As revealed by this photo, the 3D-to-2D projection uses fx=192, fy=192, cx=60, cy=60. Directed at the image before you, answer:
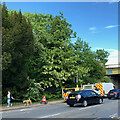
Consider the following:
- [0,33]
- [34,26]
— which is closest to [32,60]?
[34,26]

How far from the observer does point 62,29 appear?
3003 centimetres

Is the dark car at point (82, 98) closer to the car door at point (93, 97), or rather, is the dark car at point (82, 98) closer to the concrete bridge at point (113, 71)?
the car door at point (93, 97)

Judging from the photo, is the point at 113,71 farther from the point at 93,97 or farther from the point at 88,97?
the point at 88,97

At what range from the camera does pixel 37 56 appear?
28109 mm

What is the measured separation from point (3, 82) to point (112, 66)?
36261 mm

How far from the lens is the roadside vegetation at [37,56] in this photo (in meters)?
20.9

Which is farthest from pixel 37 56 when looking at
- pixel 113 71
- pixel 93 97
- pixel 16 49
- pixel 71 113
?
pixel 113 71

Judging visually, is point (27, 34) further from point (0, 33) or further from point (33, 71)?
point (33, 71)

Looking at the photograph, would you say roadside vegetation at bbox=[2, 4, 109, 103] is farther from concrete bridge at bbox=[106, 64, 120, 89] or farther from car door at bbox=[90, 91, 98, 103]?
concrete bridge at bbox=[106, 64, 120, 89]

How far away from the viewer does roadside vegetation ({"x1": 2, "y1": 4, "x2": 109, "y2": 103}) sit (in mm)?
20938

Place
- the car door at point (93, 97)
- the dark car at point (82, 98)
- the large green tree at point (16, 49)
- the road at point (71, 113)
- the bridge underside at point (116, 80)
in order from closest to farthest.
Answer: the road at point (71, 113) < the dark car at point (82, 98) < the car door at point (93, 97) < the large green tree at point (16, 49) < the bridge underside at point (116, 80)

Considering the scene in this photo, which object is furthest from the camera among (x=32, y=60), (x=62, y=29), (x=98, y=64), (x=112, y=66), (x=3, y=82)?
(x=112, y=66)

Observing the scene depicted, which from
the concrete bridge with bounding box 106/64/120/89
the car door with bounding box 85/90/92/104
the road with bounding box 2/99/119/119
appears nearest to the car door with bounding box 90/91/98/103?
the car door with bounding box 85/90/92/104

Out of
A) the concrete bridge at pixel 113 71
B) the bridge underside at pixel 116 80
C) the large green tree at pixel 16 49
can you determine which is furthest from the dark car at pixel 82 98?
the bridge underside at pixel 116 80
